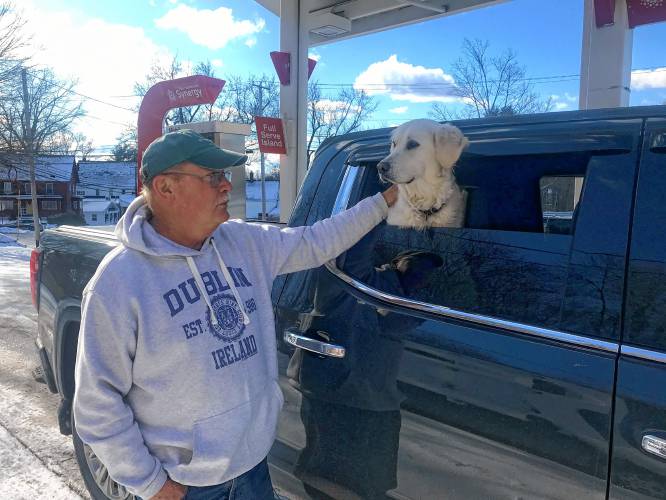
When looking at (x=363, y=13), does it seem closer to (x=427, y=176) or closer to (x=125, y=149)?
(x=427, y=176)

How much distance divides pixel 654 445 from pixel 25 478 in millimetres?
3562

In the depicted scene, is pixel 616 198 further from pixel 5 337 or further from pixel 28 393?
pixel 5 337

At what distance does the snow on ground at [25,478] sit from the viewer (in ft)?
10.5

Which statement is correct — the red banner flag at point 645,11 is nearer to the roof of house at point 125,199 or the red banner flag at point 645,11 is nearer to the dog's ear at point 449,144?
the dog's ear at point 449,144

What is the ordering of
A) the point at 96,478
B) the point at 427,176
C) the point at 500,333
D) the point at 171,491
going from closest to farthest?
the point at 500,333 < the point at 171,491 < the point at 427,176 < the point at 96,478

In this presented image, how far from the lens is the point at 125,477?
1.59 metres

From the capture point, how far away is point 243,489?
1.82 meters

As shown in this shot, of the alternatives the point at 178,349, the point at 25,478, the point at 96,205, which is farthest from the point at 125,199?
the point at 178,349

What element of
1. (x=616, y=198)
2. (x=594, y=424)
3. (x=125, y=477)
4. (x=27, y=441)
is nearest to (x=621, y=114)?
(x=616, y=198)

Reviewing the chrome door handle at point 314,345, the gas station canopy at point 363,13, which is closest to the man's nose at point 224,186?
the chrome door handle at point 314,345

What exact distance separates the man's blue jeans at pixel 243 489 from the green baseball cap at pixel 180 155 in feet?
3.37

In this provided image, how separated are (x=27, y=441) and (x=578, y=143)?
13.4ft

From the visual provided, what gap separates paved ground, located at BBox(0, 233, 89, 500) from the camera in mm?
3271

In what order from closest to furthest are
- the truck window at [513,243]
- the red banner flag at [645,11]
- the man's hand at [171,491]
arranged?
the truck window at [513,243] < the man's hand at [171,491] < the red banner flag at [645,11]
